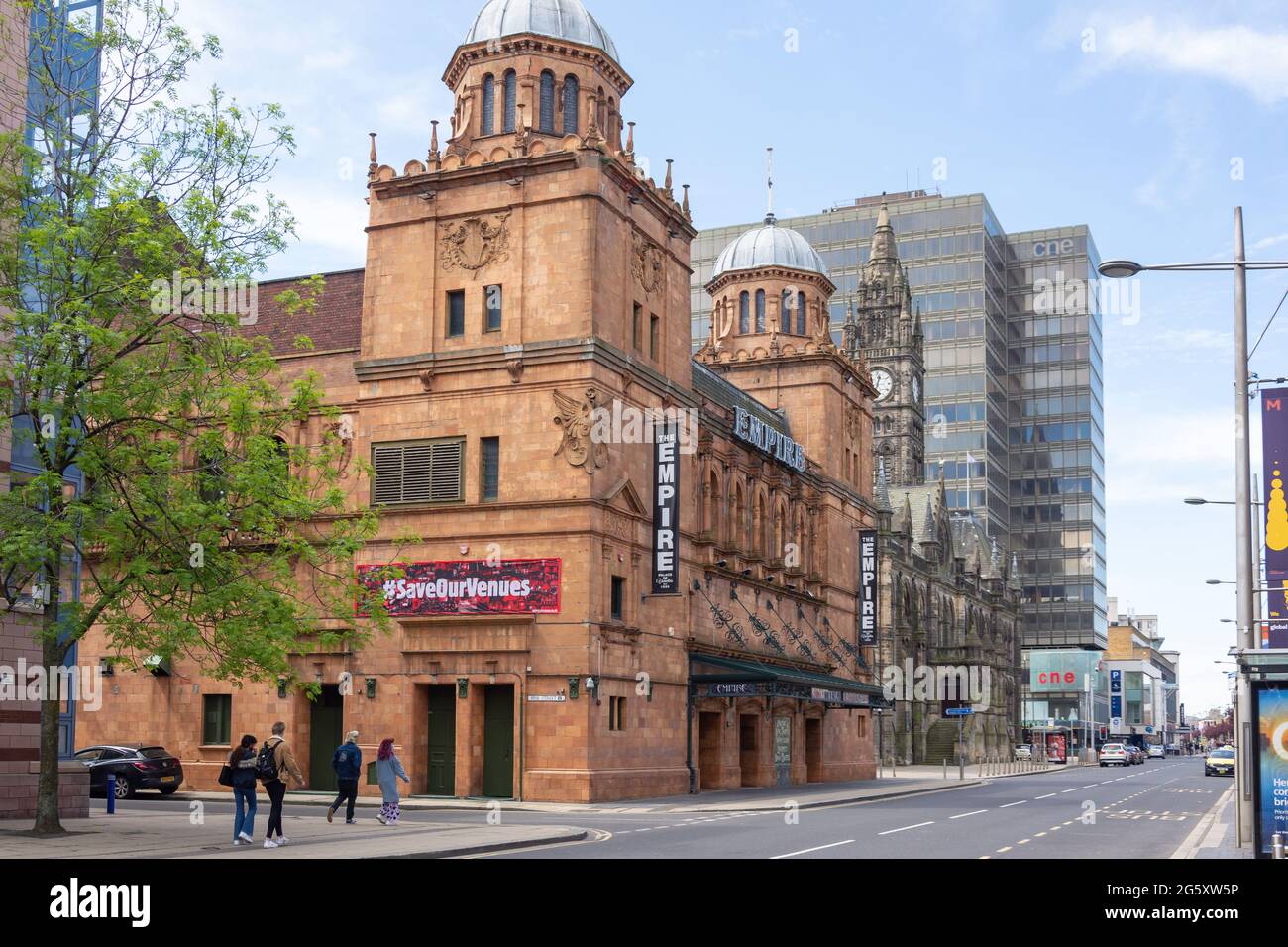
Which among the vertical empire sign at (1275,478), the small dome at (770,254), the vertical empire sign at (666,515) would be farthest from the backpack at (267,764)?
the small dome at (770,254)

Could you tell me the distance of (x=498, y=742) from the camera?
135 ft

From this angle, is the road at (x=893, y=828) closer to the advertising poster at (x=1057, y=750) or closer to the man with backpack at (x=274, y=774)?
the man with backpack at (x=274, y=774)

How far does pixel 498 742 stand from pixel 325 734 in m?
5.98

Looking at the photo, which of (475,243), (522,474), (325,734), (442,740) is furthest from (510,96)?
(325,734)

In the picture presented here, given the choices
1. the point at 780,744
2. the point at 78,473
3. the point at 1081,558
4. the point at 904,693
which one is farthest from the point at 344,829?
the point at 1081,558

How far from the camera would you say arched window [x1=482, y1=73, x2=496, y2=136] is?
4688 centimetres

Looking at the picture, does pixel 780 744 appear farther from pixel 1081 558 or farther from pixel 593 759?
pixel 1081 558

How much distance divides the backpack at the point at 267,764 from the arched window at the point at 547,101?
27357 mm

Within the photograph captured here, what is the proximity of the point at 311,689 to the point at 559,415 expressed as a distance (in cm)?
1490

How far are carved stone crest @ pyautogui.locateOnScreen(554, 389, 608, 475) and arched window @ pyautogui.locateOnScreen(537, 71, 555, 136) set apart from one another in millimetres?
10193

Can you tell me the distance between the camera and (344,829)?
28.0 m

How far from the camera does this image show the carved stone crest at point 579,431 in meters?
41.0

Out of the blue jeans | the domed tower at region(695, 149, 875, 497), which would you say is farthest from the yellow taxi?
the blue jeans

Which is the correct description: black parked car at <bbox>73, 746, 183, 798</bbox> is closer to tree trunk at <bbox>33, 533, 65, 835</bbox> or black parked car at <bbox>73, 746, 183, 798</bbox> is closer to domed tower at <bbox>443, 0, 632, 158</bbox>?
tree trunk at <bbox>33, 533, 65, 835</bbox>
